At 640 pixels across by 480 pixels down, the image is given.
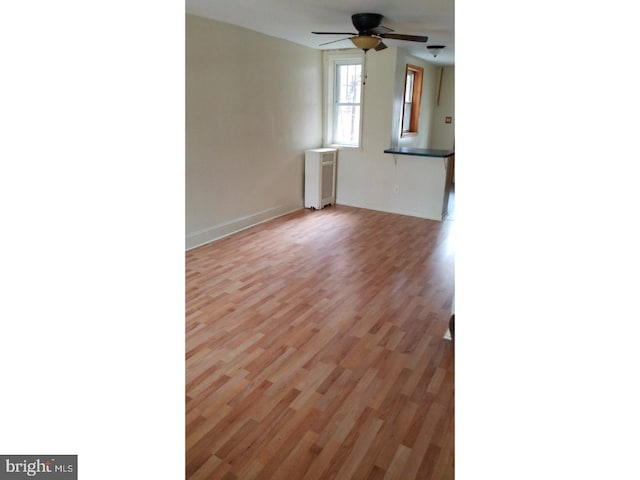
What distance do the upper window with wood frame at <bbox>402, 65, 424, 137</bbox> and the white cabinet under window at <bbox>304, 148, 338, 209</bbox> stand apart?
1.74 metres

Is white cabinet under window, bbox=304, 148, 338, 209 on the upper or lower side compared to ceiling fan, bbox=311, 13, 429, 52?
lower

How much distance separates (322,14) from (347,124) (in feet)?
8.63

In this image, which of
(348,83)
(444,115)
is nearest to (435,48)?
(348,83)

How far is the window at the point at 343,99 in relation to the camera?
6270 mm

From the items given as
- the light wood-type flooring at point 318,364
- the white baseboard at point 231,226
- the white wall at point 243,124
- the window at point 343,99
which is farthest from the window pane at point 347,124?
the light wood-type flooring at point 318,364

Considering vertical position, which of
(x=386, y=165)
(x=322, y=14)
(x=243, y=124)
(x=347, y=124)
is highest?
(x=322, y=14)

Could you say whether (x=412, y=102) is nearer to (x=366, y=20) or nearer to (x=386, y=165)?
(x=386, y=165)

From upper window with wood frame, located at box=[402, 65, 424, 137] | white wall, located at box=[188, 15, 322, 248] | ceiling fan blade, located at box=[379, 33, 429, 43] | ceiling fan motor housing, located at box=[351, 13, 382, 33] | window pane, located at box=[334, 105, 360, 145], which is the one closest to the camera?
ceiling fan blade, located at box=[379, 33, 429, 43]

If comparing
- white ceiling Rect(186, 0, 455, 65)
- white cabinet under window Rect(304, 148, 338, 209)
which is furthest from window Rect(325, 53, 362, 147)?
white ceiling Rect(186, 0, 455, 65)

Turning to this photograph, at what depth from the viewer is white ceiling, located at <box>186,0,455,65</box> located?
11.9 feet

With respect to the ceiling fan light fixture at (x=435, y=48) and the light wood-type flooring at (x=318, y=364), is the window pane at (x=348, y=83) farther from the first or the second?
the light wood-type flooring at (x=318, y=364)

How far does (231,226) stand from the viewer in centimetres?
512

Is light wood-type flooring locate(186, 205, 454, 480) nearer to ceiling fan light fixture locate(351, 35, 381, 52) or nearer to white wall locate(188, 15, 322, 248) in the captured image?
white wall locate(188, 15, 322, 248)
